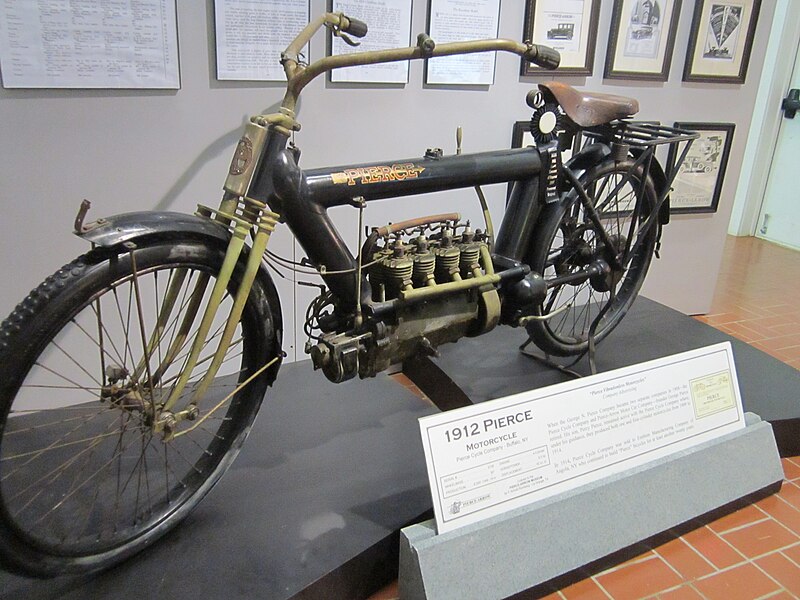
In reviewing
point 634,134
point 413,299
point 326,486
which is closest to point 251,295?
point 413,299

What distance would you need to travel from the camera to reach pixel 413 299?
1965 mm

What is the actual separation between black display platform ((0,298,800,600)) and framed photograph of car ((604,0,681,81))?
4.37 feet

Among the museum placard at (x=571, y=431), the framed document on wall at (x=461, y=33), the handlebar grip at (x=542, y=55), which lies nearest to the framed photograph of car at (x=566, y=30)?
the framed document on wall at (x=461, y=33)

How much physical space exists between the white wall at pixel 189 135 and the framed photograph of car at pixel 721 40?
21.8 inches

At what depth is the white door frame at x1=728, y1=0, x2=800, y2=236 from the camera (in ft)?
17.3

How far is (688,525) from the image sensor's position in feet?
6.97

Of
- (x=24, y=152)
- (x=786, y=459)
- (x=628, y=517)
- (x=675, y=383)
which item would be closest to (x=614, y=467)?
(x=628, y=517)

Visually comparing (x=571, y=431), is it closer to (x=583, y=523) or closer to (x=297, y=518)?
(x=583, y=523)

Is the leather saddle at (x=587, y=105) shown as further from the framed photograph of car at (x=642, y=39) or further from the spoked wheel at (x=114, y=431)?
the spoked wheel at (x=114, y=431)

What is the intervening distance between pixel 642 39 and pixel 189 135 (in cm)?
216

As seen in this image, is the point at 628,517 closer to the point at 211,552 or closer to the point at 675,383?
the point at 675,383

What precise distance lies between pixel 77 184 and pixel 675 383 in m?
2.07

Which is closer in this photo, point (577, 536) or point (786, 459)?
point (577, 536)

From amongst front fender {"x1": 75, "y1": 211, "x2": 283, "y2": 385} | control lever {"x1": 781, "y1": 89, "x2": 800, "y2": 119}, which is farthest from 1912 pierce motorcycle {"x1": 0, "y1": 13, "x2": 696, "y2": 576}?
control lever {"x1": 781, "y1": 89, "x2": 800, "y2": 119}
